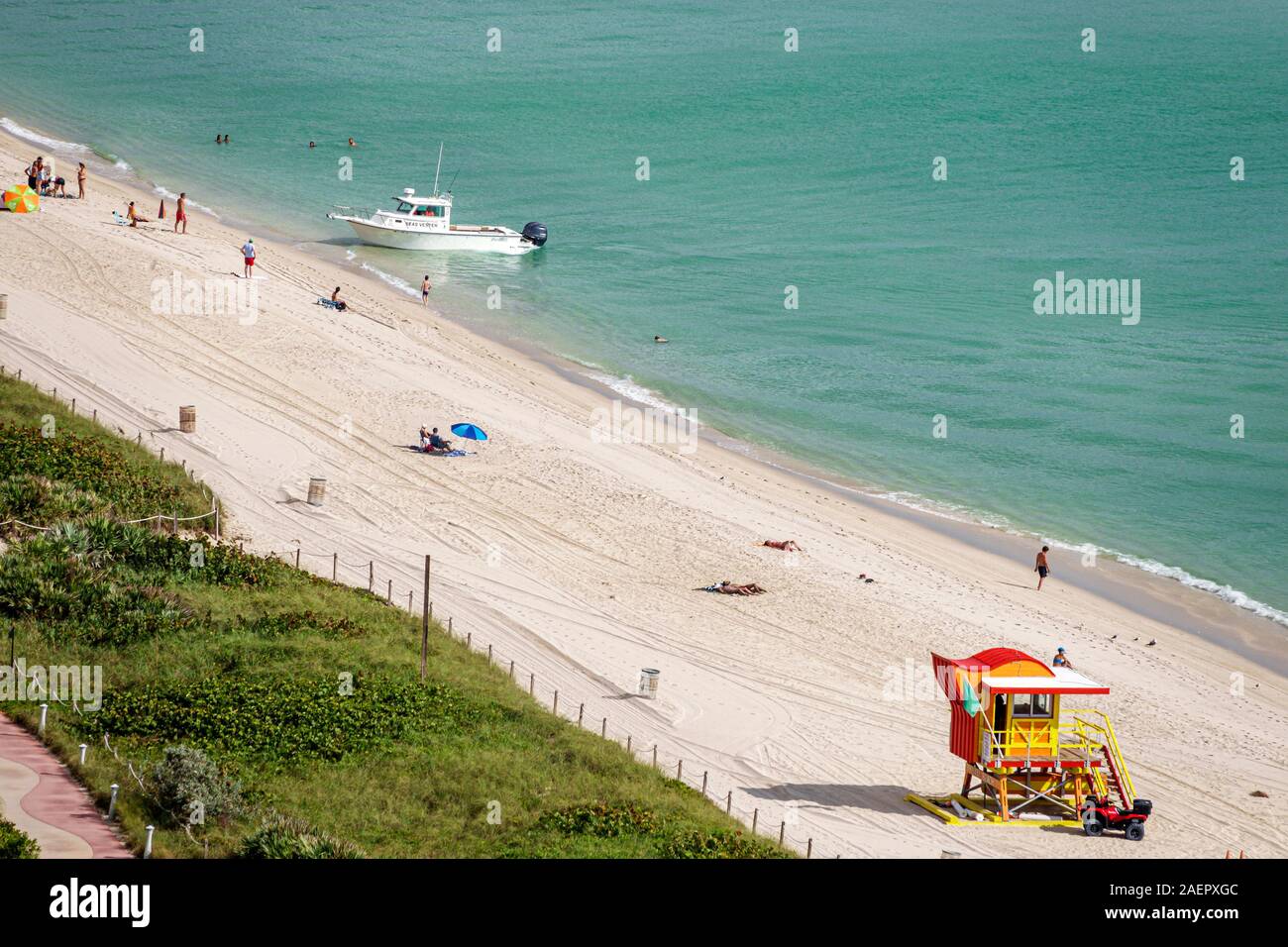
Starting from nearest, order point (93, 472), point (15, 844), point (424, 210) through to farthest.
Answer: point (15, 844), point (93, 472), point (424, 210)

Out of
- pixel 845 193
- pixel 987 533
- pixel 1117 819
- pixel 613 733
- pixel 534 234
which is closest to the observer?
pixel 1117 819

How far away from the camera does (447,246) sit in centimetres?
5856

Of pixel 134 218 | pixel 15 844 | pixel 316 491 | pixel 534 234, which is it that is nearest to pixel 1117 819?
pixel 15 844

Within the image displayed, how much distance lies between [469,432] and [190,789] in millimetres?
18114

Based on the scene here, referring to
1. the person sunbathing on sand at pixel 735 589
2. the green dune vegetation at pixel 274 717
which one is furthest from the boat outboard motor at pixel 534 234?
the green dune vegetation at pixel 274 717

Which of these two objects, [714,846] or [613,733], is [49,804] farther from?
[613,733]

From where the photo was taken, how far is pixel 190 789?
15.4 meters

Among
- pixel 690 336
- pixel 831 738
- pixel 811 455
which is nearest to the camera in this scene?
pixel 831 738

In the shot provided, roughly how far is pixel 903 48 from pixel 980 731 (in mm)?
93886

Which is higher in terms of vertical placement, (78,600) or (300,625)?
(78,600)
